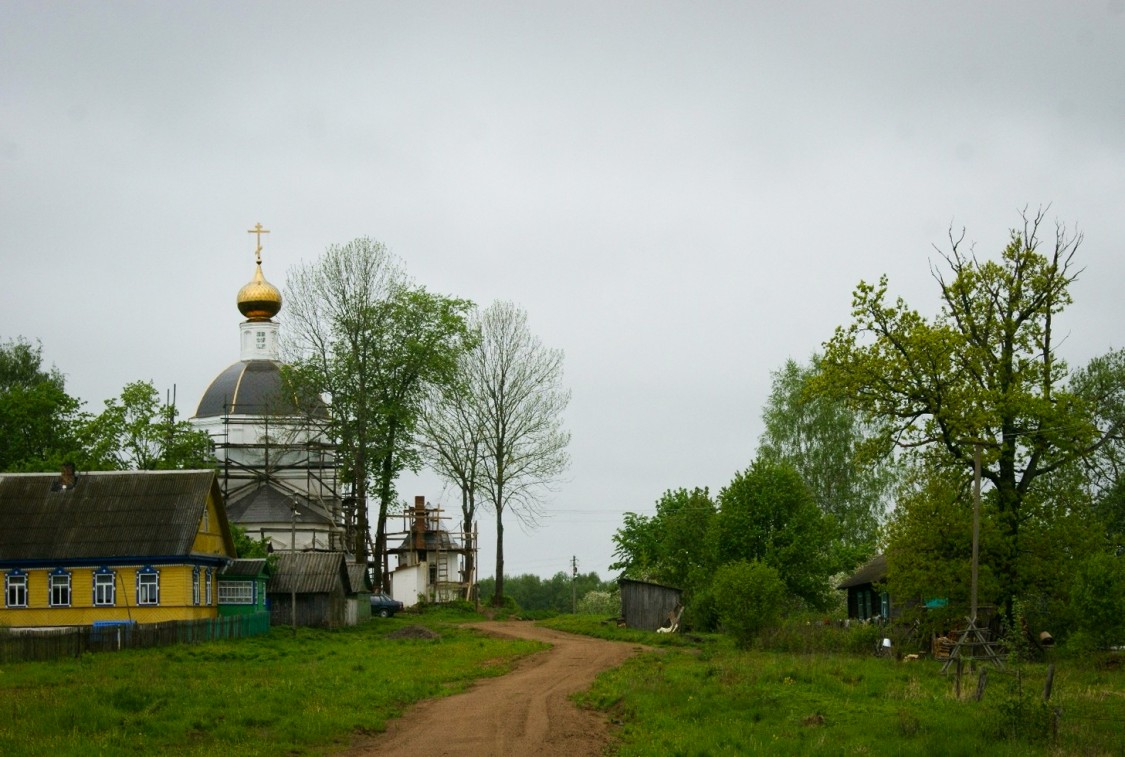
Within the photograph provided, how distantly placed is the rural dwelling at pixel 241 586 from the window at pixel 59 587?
524 cm

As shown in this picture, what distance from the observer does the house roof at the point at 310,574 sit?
148 ft

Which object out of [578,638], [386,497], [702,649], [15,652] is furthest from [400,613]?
[15,652]

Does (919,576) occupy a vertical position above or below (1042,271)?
below

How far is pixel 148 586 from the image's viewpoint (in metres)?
39.7

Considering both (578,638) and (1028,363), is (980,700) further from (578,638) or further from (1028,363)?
(578,638)

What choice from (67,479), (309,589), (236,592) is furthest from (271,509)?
(67,479)

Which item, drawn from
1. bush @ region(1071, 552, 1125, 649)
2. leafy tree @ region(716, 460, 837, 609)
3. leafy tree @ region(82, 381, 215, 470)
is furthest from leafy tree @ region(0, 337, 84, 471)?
bush @ region(1071, 552, 1125, 649)

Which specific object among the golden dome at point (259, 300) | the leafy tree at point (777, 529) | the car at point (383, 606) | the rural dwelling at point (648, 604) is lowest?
the car at point (383, 606)

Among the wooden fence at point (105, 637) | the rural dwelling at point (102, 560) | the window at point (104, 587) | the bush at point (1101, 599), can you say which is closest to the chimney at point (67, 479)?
the rural dwelling at point (102, 560)

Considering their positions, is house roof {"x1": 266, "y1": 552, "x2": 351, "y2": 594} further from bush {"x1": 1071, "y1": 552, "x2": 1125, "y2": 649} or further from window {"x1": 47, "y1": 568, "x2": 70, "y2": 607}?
bush {"x1": 1071, "y1": 552, "x2": 1125, "y2": 649}

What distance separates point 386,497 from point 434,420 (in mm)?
4159

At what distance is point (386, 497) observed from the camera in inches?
2298

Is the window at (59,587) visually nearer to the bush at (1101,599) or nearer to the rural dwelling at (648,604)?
the rural dwelling at (648,604)

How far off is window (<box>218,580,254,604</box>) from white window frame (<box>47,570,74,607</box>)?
17.7ft
